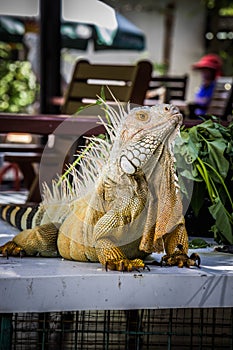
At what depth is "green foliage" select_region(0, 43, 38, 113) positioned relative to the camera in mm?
13883

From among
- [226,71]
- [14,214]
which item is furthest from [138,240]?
[226,71]

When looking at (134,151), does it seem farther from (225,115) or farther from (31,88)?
(31,88)

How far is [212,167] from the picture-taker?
11.0 feet

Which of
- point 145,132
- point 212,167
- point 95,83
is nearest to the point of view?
point 145,132

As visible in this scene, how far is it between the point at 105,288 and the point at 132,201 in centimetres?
31

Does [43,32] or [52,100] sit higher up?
[43,32]

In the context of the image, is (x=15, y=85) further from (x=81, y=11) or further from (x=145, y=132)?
(x=145, y=132)

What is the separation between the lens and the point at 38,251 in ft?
9.71

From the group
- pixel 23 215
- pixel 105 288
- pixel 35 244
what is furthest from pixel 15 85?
pixel 105 288

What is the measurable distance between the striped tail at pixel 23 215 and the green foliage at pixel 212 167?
67cm

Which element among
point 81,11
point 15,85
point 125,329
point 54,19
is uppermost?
point 81,11

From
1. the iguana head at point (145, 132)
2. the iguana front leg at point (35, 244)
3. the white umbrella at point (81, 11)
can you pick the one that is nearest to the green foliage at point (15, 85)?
the white umbrella at point (81, 11)

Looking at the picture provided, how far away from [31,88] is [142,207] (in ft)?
39.6

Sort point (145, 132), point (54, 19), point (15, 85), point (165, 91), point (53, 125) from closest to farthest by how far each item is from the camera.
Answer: point (145, 132), point (53, 125), point (54, 19), point (165, 91), point (15, 85)
